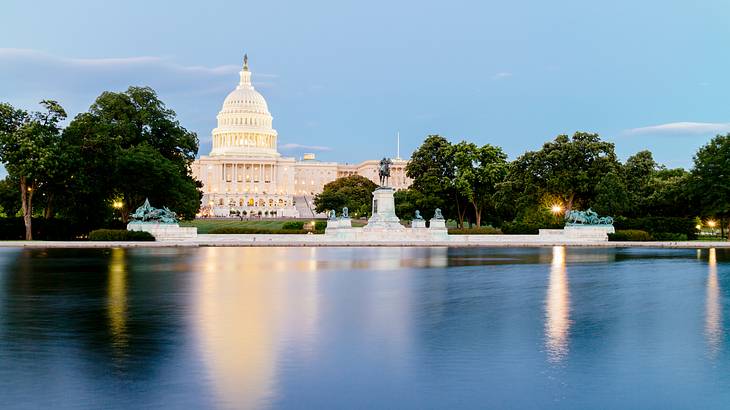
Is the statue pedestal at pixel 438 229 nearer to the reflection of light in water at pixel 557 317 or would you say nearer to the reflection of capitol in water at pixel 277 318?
the reflection of capitol in water at pixel 277 318

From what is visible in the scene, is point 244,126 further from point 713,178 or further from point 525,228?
point 713,178

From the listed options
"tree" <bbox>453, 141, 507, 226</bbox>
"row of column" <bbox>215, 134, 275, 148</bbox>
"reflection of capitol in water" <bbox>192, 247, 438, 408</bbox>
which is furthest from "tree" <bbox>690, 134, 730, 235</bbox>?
"row of column" <bbox>215, 134, 275, 148</bbox>

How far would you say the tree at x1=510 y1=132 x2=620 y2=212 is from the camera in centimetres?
6097

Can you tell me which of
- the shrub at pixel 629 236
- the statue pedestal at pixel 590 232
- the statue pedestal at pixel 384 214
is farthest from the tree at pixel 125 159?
the shrub at pixel 629 236

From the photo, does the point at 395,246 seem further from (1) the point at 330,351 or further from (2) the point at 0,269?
(1) the point at 330,351

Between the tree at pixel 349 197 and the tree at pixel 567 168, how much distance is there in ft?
161

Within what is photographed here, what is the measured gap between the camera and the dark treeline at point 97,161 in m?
47.5

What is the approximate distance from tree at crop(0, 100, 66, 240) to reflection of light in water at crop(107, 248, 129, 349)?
70.2ft

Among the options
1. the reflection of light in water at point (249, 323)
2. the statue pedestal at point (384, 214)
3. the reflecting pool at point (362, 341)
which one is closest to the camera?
the reflecting pool at point (362, 341)

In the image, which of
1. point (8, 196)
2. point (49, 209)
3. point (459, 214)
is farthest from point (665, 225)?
point (8, 196)

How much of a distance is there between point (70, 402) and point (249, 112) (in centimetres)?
17810

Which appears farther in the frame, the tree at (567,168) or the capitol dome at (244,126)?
the capitol dome at (244,126)

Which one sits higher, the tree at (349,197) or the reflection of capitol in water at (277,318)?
the tree at (349,197)

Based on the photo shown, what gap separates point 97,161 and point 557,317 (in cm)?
4274
